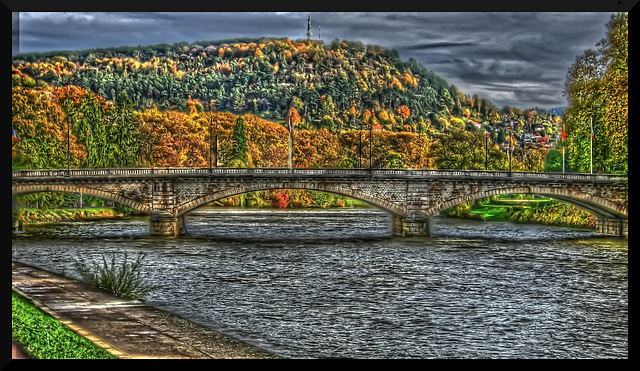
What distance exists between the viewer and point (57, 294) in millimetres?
34594

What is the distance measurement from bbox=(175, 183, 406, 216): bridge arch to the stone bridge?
0.25 ft

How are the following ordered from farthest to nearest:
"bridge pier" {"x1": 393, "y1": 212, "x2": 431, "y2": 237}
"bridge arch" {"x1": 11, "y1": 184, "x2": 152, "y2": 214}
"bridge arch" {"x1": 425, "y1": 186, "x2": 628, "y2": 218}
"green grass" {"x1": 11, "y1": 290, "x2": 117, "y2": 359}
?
"bridge pier" {"x1": 393, "y1": 212, "x2": 431, "y2": 237}
"bridge arch" {"x1": 425, "y1": 186, "x2": 628, "y2": 218}
"bridge arch" {"x1": 11, "y1": 184, "x2": 152, "y2": 214}
"green grass" {"x1": 11, "y1": 290, "x2": 117, "y2": 359}

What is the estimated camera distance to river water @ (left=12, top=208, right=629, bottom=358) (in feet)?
103

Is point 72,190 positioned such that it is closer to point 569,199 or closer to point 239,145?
point 569,199

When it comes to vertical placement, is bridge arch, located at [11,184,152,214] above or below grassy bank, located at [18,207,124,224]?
above

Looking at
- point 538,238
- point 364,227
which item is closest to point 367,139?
point 364,227

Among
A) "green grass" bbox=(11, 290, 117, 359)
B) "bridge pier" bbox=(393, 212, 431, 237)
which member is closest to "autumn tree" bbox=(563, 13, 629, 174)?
"bridge pier" bbox=(393, 212, 431, 237)

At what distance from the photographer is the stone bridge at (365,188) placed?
7625 cm

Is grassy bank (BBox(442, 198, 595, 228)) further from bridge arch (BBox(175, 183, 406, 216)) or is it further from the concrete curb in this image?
the concrete curb

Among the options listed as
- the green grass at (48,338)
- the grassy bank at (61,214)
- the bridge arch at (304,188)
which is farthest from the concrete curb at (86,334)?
the grassy bank at (61,214)

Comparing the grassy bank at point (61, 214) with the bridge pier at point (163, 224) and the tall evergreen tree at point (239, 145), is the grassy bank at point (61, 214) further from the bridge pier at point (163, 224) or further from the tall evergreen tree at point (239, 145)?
the tall evergreen tree at point (239, 145)

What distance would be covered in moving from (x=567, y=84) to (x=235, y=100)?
115524 mm

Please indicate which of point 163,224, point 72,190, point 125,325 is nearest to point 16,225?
point 72,190

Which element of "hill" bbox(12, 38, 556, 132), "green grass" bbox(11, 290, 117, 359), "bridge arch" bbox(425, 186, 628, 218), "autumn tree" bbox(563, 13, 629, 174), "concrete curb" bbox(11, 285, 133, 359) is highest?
"hill" bbox(12, 38, 556, 132)
